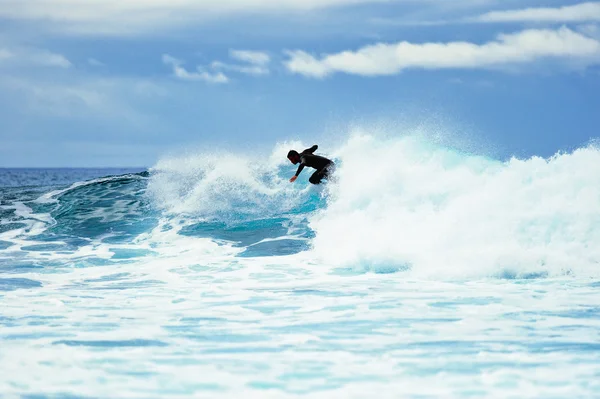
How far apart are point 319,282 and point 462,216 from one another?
3360mm

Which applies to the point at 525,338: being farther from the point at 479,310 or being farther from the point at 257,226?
the point at 257,226

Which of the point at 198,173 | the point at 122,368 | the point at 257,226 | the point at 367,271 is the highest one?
the point at 198,173

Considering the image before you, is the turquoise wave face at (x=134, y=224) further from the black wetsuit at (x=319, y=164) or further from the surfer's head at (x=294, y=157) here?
the surfer's head at (x=294, y=157)

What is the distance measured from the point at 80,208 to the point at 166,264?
25.8 ft

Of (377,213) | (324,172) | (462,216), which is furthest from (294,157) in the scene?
(462,216)

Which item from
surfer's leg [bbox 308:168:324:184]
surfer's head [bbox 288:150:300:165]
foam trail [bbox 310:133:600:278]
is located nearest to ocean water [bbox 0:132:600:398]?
foam trail [bbox 310:133:600:278]

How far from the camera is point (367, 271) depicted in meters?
11.5

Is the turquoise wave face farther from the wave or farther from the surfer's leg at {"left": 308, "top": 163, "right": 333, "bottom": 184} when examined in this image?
the surfer's leg at {"left": 308, "top": 163, "right": 333, "bottom": 184}

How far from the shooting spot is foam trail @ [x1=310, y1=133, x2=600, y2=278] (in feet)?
36.3

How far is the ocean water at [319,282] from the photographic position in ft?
19.5

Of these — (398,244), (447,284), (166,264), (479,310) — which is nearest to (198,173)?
(166,264)

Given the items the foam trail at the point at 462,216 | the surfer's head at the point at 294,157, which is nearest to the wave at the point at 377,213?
the foam trail at the point at 462,216

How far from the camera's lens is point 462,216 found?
12.6 metres

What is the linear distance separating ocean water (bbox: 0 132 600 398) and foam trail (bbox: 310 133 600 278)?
0.04 m
